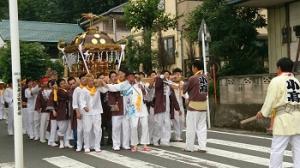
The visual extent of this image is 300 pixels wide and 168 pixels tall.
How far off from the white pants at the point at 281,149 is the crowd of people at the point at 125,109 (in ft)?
11.7

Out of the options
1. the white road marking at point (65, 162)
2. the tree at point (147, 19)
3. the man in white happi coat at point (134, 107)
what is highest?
the tree at point (147, 19)

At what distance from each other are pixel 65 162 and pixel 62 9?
53361 mm

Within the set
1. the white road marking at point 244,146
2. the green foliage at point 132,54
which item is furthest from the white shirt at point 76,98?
the green foliage at point 132,54

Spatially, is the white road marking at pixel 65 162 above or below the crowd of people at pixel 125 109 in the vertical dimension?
below

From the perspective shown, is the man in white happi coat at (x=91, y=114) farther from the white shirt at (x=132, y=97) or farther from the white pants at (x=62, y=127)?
the white pants at (x=62, y=127)

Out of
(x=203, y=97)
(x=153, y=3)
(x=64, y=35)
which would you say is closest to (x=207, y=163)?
(x=203, y=97)

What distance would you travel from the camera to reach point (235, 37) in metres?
19.5

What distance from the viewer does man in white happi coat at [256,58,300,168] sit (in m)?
7.17

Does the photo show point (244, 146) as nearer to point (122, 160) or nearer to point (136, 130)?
point (136, 130)

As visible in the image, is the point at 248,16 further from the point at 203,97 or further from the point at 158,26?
the point at 203,97

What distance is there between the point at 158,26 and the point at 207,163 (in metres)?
18.7

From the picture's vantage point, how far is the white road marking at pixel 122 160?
930 centimetres

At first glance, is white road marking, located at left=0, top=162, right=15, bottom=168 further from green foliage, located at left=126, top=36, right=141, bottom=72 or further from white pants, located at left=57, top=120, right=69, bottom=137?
green foliage, located at left=126, top=36, right=141, bottom=72

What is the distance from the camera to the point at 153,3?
87.3 feet
